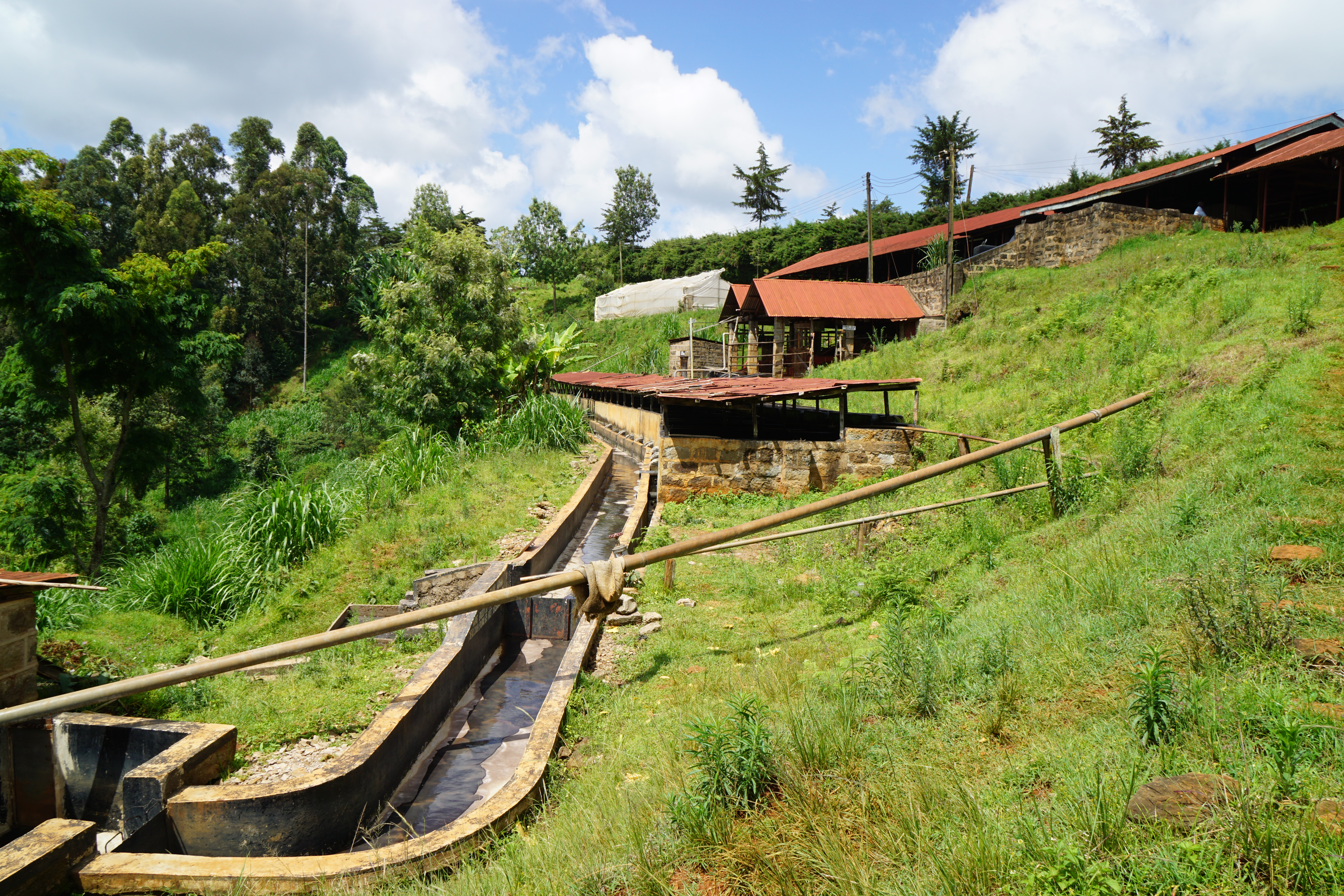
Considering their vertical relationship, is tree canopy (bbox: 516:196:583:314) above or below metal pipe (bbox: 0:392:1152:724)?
above

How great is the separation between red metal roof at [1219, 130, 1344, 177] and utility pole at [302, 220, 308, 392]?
4590 centimetres

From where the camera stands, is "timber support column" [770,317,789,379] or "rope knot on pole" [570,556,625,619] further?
"timber support column" [770,317,789,379]

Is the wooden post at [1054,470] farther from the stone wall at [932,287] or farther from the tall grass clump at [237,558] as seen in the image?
the stone wall at [932,287]

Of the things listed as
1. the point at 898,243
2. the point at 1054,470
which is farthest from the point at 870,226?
the point at 1054,470

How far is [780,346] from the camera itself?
2653cm

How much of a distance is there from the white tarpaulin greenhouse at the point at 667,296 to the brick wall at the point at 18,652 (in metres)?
36.3

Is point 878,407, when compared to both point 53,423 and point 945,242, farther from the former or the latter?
point 53,423

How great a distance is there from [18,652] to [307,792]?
332 cm

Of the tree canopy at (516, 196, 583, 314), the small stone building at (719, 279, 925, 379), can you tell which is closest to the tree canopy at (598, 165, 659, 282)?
the tree canopy at (516, 196, 583, 314)

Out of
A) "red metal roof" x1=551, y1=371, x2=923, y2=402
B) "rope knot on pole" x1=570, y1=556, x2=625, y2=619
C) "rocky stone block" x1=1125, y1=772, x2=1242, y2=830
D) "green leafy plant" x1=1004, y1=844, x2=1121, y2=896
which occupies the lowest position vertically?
"green leafy plant" x1=1004, y1=844, x2=1121, y2=896

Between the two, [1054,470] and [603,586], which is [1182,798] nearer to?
[603,586]

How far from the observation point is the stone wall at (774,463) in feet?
43.5

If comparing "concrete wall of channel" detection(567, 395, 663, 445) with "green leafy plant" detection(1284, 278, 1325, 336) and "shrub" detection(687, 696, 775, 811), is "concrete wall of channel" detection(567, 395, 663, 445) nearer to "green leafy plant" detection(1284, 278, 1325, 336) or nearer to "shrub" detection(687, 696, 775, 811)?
"green leafy plant" detection(1284, 278, 1325, 336)

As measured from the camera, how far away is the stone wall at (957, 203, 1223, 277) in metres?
21.5
